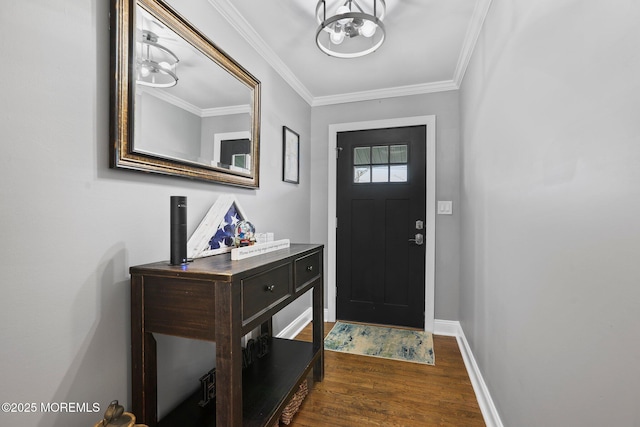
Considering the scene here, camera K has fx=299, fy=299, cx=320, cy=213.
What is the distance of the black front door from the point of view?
3004 mm

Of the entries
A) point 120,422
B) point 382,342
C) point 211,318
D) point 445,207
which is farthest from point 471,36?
point 120,422

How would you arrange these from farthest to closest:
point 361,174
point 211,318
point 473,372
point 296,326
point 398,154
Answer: point 361,174
point 398,154
point 296,326
point 473,372
point 211,318

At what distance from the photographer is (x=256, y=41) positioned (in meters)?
2.14

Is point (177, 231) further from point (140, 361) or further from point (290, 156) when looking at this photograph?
point (290, 156)

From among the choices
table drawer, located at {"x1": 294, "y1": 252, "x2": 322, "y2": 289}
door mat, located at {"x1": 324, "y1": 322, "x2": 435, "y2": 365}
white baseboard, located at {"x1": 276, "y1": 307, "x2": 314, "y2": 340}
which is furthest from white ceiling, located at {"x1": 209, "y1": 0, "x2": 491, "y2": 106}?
door mat, located at {"x1": 324, "y1": 322, "x2": 435, "y2": 365}

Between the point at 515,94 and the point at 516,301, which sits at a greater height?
the point at 515,94

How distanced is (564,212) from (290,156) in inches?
86.8

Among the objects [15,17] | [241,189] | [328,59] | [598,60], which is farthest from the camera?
[328,59]

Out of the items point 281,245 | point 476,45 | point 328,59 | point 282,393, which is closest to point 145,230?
point 281,245

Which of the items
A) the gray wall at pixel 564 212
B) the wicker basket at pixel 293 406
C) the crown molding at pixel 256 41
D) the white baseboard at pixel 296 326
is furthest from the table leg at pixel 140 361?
the crown molding at pixel 256 41

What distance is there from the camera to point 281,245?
6.16ft

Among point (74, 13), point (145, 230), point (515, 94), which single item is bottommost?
point (145, 230)

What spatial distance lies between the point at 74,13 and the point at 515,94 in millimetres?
1755

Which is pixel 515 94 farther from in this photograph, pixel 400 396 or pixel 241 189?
pixel 400 396
